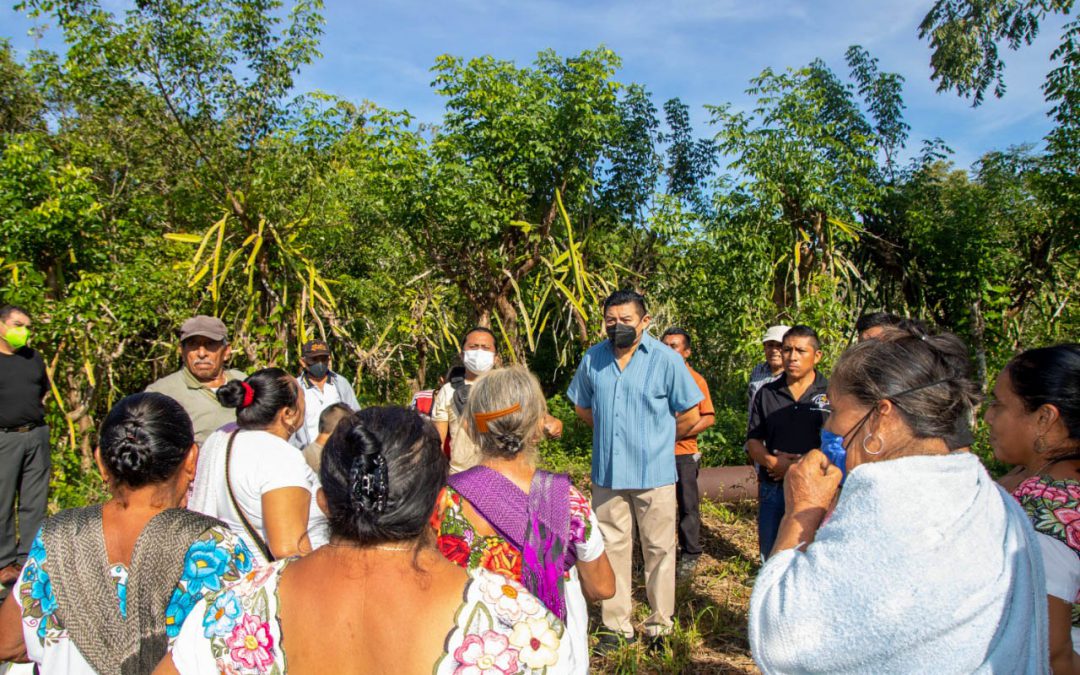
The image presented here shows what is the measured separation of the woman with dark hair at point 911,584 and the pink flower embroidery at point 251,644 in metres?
1.00

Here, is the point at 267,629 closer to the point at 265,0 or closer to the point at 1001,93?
the point at 265,0

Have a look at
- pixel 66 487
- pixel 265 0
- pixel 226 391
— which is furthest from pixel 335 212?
pixel 226 391

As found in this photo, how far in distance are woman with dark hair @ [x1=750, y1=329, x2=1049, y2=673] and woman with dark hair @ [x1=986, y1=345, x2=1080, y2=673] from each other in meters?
0.30

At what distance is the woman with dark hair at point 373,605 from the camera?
1.31 meters

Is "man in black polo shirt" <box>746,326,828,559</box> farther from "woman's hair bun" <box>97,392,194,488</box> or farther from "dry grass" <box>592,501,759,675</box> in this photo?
"woman's hair bun" <box>97,392,194,488</box>

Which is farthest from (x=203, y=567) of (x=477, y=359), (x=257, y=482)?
(x=477, y=359)

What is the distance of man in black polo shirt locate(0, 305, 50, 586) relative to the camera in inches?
185

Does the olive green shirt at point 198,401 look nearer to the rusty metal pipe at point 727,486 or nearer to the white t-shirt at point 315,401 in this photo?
the white t-shirt at point 315,401

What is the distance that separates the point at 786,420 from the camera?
3.81 meters

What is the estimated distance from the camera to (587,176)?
24.3 ft

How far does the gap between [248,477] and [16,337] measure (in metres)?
3.62

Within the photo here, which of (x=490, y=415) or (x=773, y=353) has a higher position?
(x=773, y=353)

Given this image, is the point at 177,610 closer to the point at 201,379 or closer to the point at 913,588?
the point at 913,588

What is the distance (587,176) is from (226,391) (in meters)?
5.48
